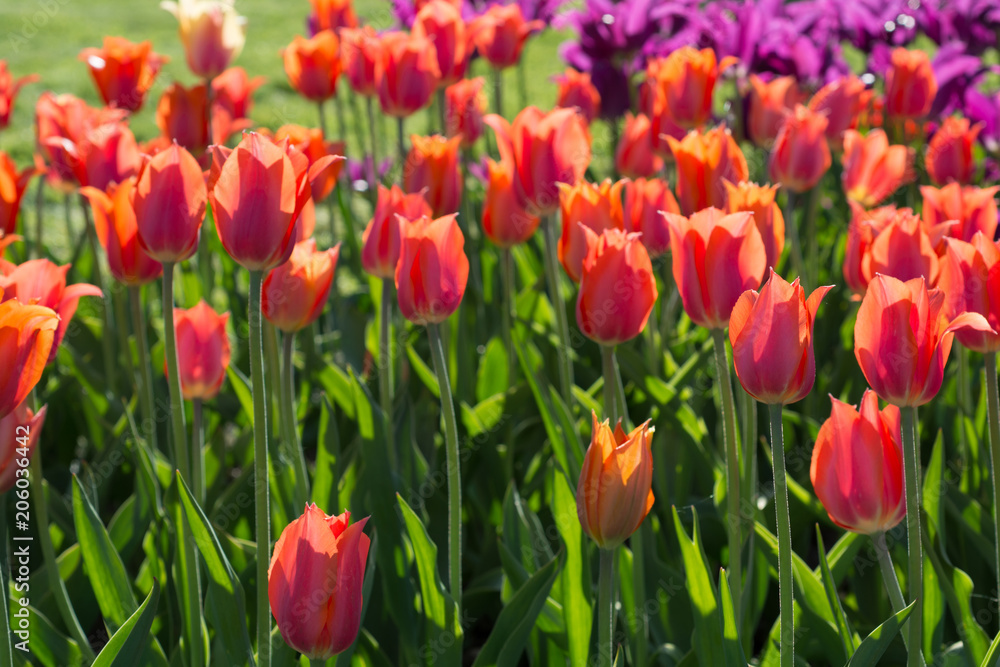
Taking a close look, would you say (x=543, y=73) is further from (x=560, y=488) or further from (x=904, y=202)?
(x=560, y=488)

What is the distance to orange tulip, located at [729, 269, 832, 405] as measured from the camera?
955 millimetres

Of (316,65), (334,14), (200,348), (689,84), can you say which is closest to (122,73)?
(316,65)

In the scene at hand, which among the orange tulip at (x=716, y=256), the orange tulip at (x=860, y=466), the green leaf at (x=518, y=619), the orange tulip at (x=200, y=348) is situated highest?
the orange tulip at (x=716, y=256)

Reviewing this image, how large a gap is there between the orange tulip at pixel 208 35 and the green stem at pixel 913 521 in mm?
2101

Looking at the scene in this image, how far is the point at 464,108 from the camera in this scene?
2949mm

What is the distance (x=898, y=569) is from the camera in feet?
5.44

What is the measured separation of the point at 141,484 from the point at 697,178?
1109mm

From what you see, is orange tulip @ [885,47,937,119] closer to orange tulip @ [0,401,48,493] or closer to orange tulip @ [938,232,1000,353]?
orange tulip @ [938,232,1000,353]

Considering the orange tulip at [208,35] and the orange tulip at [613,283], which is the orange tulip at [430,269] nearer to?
the orange tulip at [613,283]

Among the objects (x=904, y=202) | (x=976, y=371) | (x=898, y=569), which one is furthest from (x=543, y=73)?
(x=898, y=569)

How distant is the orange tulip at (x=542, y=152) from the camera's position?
5.58 feet

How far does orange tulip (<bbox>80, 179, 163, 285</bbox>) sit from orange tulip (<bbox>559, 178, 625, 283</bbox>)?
2.14 ft

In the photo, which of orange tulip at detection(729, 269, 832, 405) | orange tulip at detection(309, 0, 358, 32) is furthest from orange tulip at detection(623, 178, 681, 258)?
orange tulip at detection(309, 0, 358, 32)

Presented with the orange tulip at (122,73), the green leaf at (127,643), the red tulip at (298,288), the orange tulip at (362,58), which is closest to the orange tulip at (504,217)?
the red tulip at (298,288)
